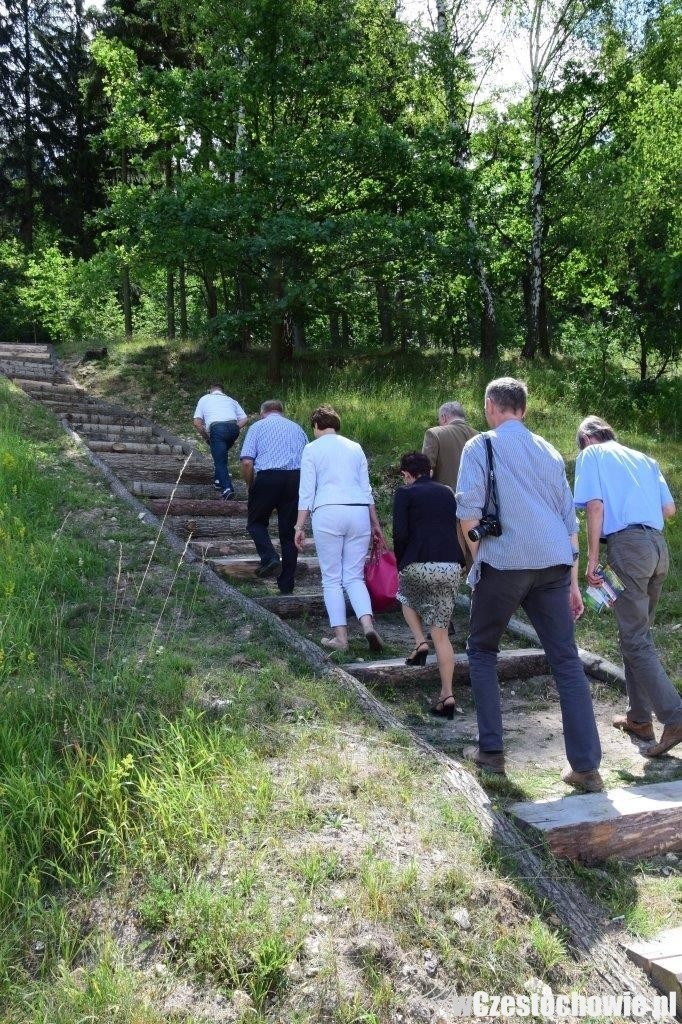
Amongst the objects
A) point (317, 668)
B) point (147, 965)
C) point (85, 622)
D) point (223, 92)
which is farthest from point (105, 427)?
point (147, 965)

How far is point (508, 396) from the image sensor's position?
15.8 feet

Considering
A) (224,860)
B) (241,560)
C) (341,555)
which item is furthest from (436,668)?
(224,860)

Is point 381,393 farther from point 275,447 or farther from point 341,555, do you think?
point 341,555

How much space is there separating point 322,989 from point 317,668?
95.3 inches

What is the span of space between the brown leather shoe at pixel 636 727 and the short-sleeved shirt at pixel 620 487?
126 centimetres

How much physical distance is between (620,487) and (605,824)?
214cm

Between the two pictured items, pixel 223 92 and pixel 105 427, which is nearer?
pixel 105 427

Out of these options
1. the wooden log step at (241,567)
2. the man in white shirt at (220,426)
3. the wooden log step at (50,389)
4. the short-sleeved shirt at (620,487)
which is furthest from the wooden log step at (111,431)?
the short-sleeved shirt at (620,487)

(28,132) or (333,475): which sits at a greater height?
(28,132)

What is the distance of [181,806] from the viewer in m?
3.81

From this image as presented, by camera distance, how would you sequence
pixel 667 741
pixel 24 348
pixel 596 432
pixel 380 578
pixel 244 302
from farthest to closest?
pixel 24 348 < pixel 244 302 < pixel 380 578 < pixel 596 432 < pixel 667 741

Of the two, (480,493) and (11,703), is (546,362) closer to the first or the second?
(480,493)

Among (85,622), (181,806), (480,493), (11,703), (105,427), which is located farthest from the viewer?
(105,427)

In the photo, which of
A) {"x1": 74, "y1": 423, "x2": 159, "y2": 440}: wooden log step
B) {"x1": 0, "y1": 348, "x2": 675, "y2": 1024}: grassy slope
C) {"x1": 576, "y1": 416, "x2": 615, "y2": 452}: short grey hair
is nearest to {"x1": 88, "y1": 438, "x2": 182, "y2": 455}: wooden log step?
{"x1": 74, "y1": 423, "x2": 159, "y2": 440}: wooden log step
